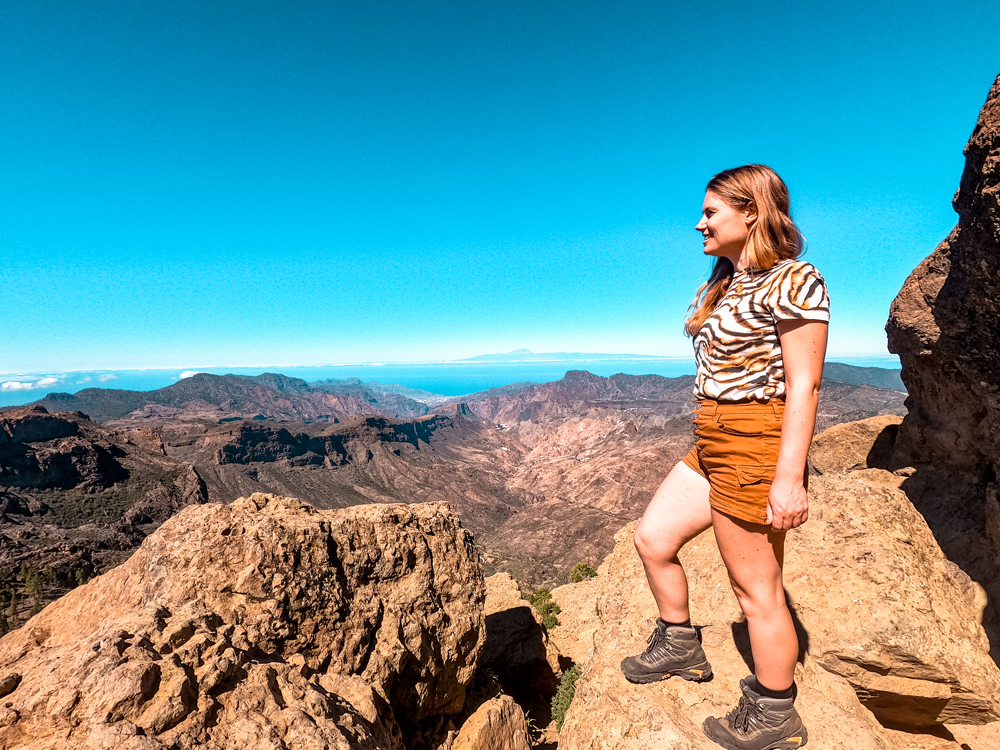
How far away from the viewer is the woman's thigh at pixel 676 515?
9.19 ft

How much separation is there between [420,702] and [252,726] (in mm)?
3101

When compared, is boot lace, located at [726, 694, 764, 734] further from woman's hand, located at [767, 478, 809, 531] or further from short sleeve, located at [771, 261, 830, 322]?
short sleeve, located at [771, 261, 830, 322]

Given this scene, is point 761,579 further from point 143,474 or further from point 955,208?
point 143,474

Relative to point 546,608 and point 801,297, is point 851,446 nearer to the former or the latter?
point 546,608

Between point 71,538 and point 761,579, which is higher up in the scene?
point 761,579

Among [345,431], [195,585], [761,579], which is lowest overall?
[345,431]

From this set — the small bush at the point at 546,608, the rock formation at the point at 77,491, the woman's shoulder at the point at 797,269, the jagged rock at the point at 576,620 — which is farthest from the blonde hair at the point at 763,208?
the rock formation at the point at 77,491

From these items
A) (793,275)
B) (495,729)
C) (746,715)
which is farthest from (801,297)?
(495,729)

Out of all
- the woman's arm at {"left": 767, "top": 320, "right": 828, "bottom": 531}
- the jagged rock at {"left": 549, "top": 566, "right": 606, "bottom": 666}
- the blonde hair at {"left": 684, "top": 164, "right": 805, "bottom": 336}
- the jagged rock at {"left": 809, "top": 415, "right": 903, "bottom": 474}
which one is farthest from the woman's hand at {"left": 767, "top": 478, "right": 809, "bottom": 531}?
the jagged rock at {"left": 809, "top": 415, "right": 903, "bottom": 474}

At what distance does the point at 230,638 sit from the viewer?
3.84 metres

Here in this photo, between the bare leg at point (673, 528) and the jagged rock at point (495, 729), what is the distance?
3.94m

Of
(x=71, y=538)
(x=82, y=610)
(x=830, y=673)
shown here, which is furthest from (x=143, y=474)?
(x=830, y=673)

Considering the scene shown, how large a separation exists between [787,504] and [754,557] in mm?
470

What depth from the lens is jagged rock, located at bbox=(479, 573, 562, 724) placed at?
27.7ft
